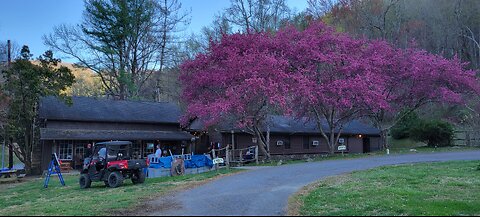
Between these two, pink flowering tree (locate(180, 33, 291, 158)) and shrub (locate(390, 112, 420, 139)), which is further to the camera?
shrub (locate(390, 112, 420, 139))

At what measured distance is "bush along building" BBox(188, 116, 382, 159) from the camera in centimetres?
3195

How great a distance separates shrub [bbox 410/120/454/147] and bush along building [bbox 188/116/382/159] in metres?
4.61

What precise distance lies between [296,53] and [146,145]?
13489 mm

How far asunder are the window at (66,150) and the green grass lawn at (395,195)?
1914 centimetres

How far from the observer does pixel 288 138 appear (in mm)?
34031

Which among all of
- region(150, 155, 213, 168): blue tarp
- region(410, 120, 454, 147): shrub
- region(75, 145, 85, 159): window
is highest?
region(410, 120, 454, 147): shrub

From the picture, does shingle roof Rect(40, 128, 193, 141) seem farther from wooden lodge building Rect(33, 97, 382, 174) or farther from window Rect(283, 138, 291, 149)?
window Rect(283, 138, 291, 149)

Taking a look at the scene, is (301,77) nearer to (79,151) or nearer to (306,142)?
(306,142)

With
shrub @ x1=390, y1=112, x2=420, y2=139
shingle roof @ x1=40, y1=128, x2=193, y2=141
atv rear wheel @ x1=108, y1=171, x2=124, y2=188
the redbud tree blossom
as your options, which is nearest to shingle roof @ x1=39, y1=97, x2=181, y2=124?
shingle roof @ x1=40, y1=128, x2=193, y2=141

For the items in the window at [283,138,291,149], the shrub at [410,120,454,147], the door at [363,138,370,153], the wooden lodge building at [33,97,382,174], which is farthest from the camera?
the door at [363,138,370,153]

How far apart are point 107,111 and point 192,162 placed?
12.7 m

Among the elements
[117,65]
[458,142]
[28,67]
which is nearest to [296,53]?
[28,67]

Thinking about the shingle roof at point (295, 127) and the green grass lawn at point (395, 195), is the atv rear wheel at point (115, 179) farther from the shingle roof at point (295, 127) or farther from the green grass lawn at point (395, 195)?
the shingle roof at point (295, 127)

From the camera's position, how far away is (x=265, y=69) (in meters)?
22.7
